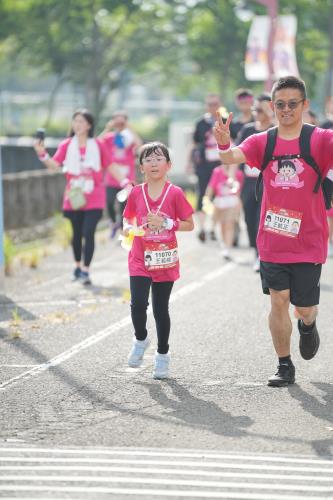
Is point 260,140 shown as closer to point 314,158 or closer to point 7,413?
point 314,158

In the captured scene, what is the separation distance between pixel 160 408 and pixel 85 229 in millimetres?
6296

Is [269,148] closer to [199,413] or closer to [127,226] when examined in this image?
[127,226]

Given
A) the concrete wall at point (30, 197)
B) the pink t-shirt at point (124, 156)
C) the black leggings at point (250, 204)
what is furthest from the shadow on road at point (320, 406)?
the concrete wall at point (30, 197)

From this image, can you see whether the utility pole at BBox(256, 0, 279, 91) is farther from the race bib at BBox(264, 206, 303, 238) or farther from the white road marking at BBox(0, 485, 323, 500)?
the white road marking at BBox(0, 485, 323, 500)

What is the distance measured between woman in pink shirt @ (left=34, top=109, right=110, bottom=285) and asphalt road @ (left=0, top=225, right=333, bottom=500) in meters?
1.29

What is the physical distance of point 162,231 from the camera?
8461mm

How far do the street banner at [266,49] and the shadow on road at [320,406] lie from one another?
16.5 meters

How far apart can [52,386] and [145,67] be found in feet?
102

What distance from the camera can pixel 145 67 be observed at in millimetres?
38781

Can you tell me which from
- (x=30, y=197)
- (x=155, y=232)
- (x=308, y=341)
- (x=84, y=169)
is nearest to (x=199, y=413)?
(x=308, y=341)

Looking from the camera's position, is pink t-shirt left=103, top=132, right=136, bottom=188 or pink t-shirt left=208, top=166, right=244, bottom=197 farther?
pink t-shirt left=103, top=132, right=136, bottom=188

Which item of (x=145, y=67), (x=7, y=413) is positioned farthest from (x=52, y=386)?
(x=145, y=67)

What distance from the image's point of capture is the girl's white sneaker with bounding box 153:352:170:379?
8.45 metres

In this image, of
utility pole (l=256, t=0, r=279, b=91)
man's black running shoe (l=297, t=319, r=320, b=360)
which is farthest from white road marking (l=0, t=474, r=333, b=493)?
utility pole (l=256, t=0, r=279, b=91)
